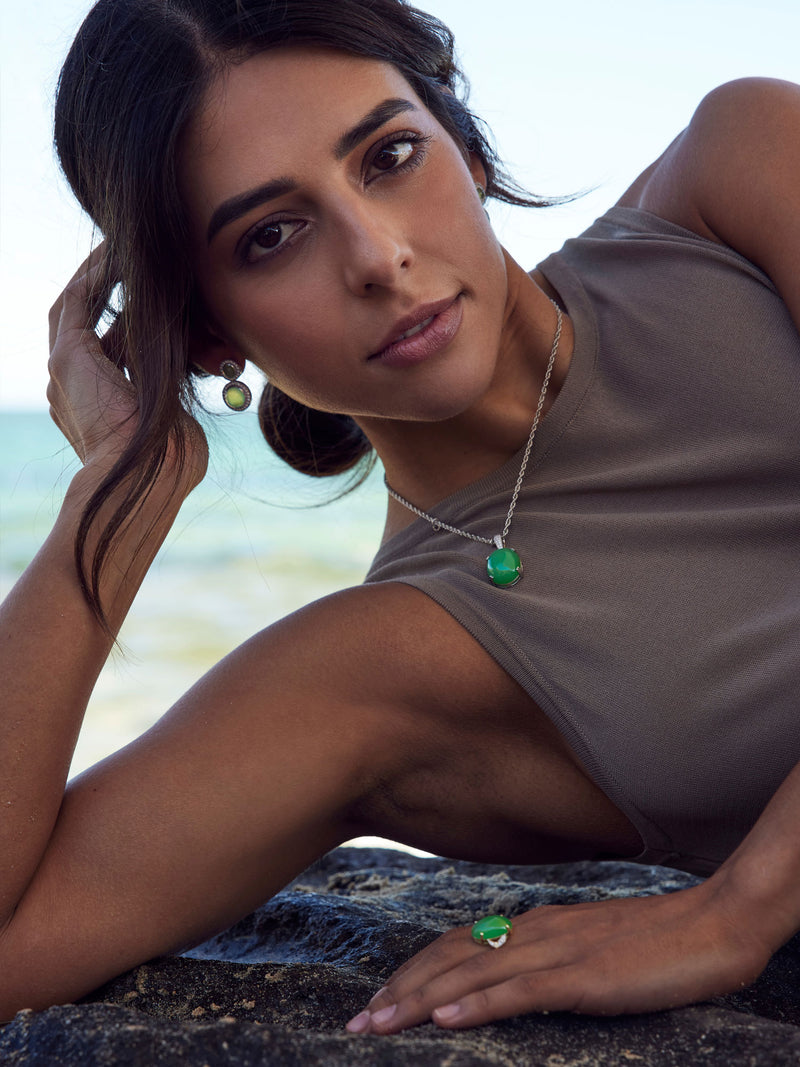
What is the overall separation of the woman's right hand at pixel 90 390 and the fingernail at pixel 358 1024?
3.32 feet

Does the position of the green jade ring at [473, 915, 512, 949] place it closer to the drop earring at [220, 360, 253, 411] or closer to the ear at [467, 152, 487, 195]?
the drop earring at [220, 360, 253, 411]

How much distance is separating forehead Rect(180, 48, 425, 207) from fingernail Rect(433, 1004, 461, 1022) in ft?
4.19

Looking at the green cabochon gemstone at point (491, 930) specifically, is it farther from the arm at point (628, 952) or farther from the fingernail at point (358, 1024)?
the fingernail at point (358, 1024)

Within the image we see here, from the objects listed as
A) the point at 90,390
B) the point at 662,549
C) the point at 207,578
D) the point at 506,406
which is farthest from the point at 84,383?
the point at 207,578

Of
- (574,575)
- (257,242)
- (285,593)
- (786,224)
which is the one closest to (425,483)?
(574,575)

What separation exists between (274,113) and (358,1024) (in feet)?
4.53

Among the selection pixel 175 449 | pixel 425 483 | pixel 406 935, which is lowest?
pixel 406 935

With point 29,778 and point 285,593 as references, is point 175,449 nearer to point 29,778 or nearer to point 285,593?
point 29,778

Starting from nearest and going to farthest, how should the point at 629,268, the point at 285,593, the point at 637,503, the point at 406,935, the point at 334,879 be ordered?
1. the point at 406,935
2. the point at 637,503
3. the point at 629,268
4. the point at 334,879
5. the point at 285,593

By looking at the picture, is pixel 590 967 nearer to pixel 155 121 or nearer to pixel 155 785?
pixel 155 785

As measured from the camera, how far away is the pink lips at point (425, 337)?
182 cm

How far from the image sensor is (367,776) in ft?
5.99

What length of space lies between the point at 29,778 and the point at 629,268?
147 cm

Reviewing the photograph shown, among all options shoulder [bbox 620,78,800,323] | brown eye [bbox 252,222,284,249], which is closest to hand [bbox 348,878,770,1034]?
shoulder [bbox 620,78,800,323]
